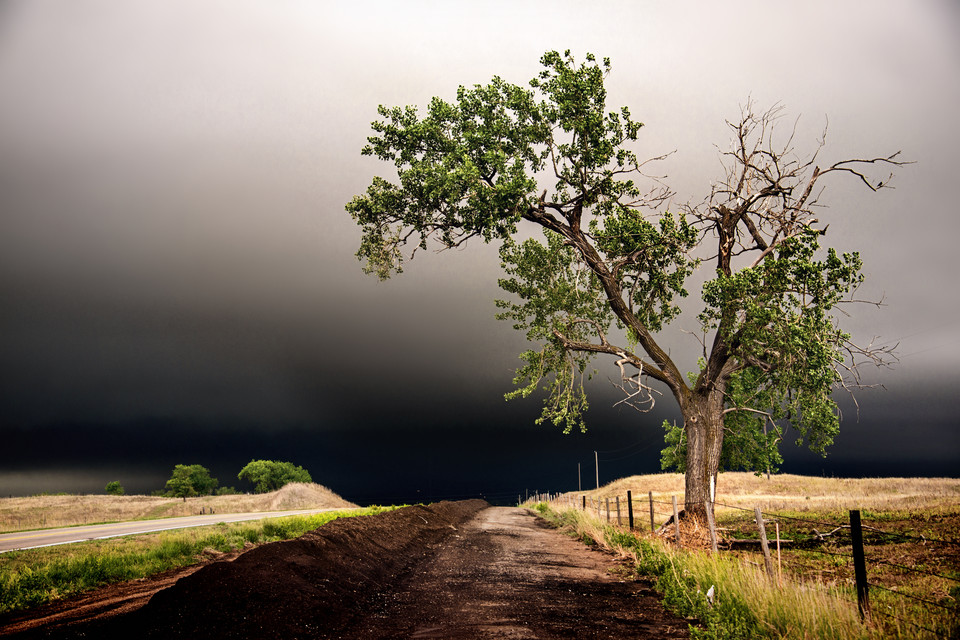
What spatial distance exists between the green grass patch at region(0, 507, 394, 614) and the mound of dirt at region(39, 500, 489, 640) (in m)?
3.83

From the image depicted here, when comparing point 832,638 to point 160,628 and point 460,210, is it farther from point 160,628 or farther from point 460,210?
point 460,210

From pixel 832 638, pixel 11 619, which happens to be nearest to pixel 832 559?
pixel 832 638

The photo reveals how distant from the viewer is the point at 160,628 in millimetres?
7320

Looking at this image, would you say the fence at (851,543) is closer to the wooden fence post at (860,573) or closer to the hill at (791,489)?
the wooden fence post at (860,573)

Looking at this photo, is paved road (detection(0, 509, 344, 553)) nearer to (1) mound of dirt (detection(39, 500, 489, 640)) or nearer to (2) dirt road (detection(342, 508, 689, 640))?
(1) mound of dirt (detection(39, 500, 489, 640))

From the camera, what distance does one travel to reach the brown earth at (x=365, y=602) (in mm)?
7574

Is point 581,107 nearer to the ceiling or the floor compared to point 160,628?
nearer to the ceiling

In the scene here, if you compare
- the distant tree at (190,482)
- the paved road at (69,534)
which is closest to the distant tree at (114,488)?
the distant tree at (190,482)

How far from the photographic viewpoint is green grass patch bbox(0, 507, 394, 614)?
10414mm

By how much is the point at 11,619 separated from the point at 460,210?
14.8 metres

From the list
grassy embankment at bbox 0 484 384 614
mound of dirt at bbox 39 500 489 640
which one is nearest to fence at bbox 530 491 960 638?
mound of dirt at bbox 39 500 489 640

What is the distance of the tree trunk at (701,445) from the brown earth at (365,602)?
15.0 feet

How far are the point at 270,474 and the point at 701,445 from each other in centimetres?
9708

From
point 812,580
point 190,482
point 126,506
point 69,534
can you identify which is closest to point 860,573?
point 812,580
